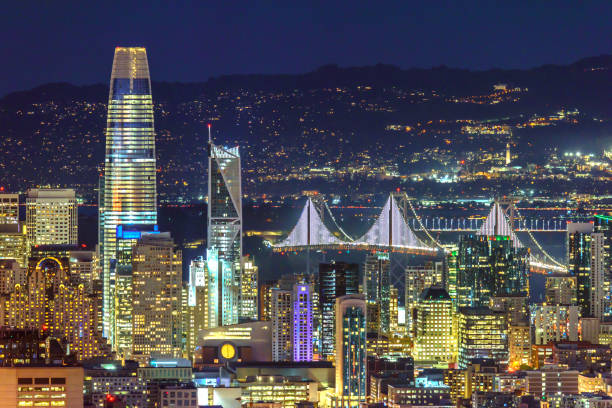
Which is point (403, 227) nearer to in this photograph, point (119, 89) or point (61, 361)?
point (119, 89)

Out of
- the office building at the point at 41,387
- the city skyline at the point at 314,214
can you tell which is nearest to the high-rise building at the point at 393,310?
the city skyline at the point at 314,214

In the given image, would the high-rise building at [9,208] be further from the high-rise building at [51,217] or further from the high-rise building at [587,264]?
the high-rise building at [587,264]

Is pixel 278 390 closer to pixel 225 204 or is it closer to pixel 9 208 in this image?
pixel 225 204

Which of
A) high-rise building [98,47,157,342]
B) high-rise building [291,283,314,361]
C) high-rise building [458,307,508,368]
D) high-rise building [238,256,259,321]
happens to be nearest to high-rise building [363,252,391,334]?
high-rise building [291,283,314,361]

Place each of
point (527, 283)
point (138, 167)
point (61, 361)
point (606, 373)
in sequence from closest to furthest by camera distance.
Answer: point (61, 361) < point (606, 373) < point (527, 283) < point (138, 167)

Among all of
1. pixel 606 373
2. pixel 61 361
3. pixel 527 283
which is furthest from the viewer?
pixel 527 283

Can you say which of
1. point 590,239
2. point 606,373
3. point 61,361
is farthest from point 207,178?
point 61,361

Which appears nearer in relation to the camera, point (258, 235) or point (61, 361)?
point (61, 361)
